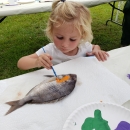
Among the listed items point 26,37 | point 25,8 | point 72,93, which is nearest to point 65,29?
point 72,93

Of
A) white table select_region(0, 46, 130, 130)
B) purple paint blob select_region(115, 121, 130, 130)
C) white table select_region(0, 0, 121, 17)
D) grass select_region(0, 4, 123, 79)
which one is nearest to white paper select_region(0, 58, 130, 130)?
white table select_region(0, 46, 130, 130)

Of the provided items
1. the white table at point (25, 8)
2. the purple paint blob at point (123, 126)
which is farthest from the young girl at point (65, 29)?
the white table at point (25, 8)

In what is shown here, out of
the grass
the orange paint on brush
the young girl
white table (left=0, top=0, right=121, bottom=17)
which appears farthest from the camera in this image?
the grass

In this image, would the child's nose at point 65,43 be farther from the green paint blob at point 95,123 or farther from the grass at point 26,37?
the grass at point 26,37

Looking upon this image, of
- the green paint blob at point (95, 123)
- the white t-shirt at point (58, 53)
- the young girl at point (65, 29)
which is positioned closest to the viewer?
the green paint blob at point (95, 123)

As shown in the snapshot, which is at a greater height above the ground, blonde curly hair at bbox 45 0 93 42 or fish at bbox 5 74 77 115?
blonde curly hair at bbox 45 0 93 42

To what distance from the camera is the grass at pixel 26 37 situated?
7.72 feet

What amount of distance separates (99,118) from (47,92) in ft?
0.73

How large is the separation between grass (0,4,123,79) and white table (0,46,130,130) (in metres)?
1.27

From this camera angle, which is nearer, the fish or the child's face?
the fish

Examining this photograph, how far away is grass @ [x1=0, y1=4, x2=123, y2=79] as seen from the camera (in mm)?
2353

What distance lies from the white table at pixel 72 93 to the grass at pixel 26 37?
1.27 metres

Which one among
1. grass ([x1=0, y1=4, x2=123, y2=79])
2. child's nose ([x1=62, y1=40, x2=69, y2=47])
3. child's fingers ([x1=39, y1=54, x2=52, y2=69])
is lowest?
grass ([x1=0, y1=4, x2=123, y2=79])

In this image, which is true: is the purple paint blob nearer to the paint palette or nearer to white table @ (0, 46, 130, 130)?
the paint palette
